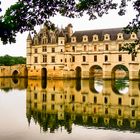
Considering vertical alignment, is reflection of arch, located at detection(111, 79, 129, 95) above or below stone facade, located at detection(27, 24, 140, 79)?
below

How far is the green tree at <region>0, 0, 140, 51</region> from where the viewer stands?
8284mm

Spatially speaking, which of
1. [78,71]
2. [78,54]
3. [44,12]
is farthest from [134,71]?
[44,12]

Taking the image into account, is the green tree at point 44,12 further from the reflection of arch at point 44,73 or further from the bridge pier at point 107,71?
the reflection of arch at point 44,73

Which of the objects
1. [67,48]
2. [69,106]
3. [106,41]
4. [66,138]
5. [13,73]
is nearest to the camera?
[66,138]

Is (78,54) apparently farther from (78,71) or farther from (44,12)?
(44,12)

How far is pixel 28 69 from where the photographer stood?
223 feet

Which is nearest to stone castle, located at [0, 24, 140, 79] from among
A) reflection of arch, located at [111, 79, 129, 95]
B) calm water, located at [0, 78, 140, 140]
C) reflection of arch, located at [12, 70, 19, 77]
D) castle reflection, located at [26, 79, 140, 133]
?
reflection of arch, located at [12, 70, 19, 77]

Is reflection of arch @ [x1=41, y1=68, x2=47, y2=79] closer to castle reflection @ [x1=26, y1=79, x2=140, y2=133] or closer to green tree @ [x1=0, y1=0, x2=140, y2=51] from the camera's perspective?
castle reflection @ [x1=26, y1=79, x2=140, y2=133]

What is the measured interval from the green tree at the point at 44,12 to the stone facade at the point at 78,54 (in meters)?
46.0

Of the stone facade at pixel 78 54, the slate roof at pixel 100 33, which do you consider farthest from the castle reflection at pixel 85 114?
the slate roof at pixel 100 33

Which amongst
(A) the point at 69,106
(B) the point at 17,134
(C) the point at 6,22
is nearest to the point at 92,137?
(B) the point at 17,134

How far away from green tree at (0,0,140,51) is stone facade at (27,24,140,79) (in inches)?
1810

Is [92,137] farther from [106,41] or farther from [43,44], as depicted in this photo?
[43,44]

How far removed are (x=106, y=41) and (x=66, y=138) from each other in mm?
46214
